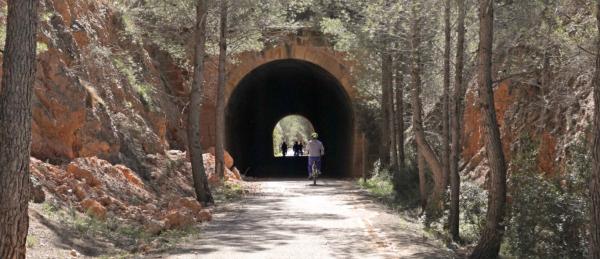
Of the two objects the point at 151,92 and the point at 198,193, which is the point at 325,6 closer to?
the point at 151,92

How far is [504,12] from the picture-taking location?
12422 millimetres

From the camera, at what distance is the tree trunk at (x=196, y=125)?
16.4 m

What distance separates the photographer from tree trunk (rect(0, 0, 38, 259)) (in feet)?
23.2

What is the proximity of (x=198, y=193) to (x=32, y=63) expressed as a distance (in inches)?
371

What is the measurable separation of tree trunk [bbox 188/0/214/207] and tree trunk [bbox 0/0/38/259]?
30.2ft

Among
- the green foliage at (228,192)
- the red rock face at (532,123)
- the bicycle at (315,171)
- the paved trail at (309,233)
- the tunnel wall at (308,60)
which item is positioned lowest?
the paved trail at (309,233)

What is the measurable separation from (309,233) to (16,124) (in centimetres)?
556

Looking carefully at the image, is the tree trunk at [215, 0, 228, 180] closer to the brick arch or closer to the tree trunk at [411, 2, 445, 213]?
the tree trunk at [411, 2, 445, 213]

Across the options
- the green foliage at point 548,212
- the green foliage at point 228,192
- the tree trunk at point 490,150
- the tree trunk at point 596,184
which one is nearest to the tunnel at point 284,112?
the green foliage at point 228,192

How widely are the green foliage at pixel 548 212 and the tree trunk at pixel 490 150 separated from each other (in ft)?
0.86

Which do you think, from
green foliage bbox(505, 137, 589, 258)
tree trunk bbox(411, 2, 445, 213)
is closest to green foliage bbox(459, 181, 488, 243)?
tree trunk bbox(411, 2, 445, 213)

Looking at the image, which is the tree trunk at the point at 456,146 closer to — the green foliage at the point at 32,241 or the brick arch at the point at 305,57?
the green foliage at the point at 32,241

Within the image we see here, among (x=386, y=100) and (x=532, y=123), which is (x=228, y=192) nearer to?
(x=386, y=100)

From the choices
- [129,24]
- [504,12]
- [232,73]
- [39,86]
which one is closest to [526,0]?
[504,12]
